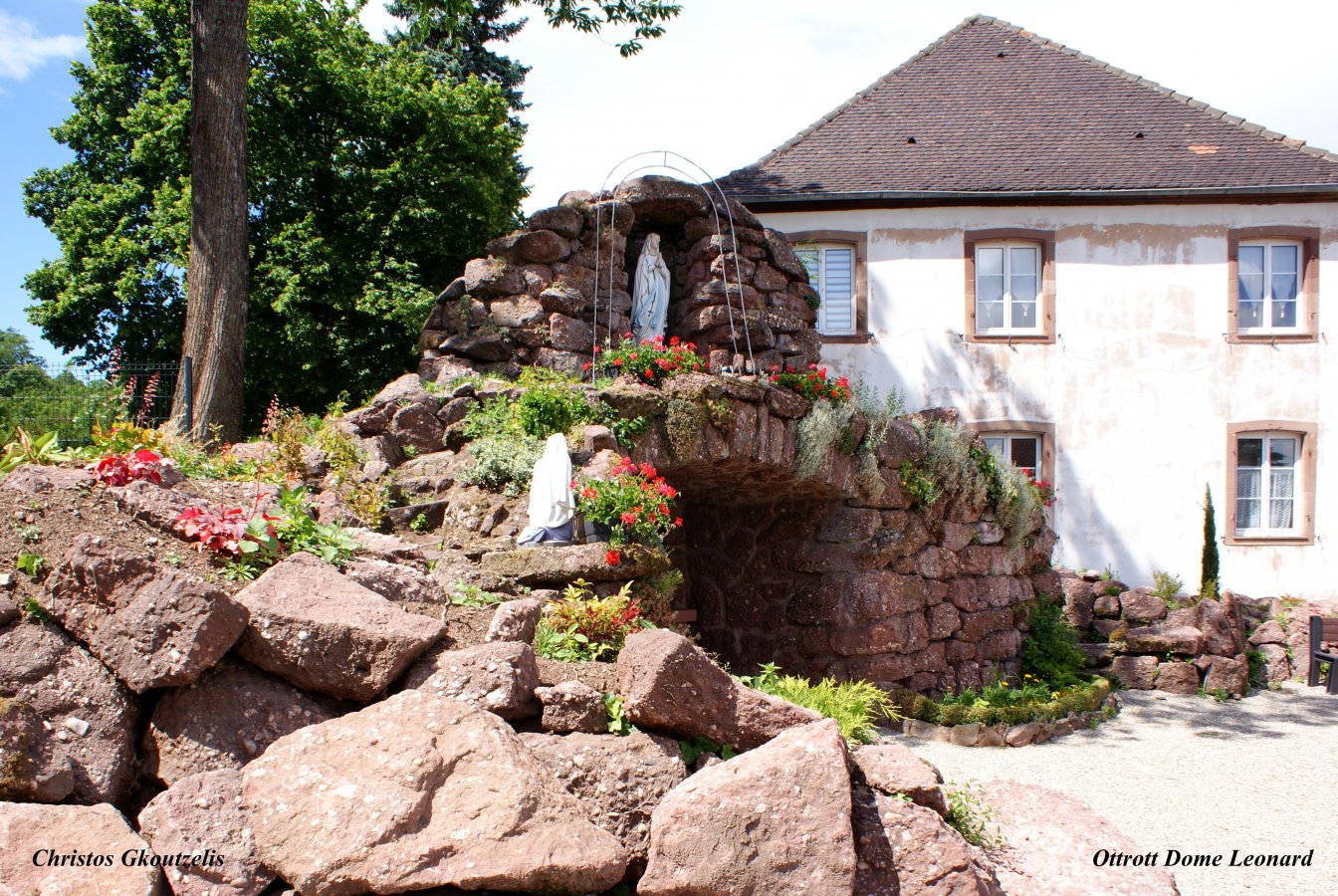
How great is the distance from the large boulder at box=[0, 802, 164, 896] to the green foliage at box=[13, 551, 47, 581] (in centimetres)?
96

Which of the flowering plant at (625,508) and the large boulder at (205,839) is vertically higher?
the flowering plant at (625,508)

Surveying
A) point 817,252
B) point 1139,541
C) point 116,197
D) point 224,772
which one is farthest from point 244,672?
point 116,197

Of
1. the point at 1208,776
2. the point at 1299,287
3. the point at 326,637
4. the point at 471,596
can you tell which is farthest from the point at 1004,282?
the point at 326,637

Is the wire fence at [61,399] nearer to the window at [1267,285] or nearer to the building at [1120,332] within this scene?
the building at [1120,332]

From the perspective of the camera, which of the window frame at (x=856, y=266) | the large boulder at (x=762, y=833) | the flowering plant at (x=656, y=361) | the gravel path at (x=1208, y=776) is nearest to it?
the large boulder at (x=762, y=833)

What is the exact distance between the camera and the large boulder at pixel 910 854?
3.46 metres

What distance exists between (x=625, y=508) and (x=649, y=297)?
415 cm

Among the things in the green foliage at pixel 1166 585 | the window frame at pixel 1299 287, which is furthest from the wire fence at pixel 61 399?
the window frame at pixel 1299 287

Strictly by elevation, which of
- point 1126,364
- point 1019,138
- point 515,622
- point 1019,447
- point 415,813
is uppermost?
point 1019,138

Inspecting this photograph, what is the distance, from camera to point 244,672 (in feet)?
12.0

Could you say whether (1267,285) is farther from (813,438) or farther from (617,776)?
(617,776)

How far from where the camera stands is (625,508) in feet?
20.1

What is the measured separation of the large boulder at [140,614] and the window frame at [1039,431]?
12.2 meters

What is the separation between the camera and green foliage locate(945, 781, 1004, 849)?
399 cm
